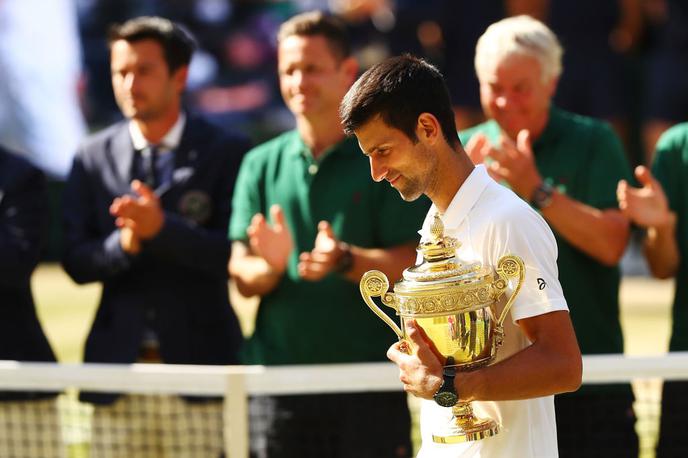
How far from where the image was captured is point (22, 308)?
18.0 feet

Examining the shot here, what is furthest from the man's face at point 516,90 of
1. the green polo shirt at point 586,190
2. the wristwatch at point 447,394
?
the wristwatch at point 447,394

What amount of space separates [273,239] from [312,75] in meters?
0.80

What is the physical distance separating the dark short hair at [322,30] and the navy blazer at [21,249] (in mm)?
1279

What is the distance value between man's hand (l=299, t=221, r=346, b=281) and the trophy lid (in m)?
1.43

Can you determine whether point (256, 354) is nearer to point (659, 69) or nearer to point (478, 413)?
point (478, 413)

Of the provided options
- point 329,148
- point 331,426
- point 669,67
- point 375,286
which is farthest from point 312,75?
point 669,67

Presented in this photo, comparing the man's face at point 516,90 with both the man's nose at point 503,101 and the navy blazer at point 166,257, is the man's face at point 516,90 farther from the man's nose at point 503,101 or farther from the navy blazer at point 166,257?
the navy blazer at point 166,257

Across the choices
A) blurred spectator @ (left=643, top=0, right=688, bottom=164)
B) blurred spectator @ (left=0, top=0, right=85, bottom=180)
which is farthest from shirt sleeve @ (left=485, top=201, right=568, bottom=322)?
blurred spectator @ (left=0, top=0, right=85, bottom=180)

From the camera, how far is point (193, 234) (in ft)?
17.2

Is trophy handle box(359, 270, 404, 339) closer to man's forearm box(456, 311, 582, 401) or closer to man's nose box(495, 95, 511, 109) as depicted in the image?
man's forearm box(456, 311, 582, 401)

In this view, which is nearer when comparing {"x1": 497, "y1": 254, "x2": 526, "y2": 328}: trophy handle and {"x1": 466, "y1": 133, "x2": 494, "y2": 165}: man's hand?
{"x1": 497, "y1": 254, "x2": 526, "y2": 328}: trophy handle

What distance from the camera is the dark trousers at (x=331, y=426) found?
4949 millimetres

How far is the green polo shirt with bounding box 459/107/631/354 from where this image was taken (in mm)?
4926

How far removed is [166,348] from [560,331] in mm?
2677
